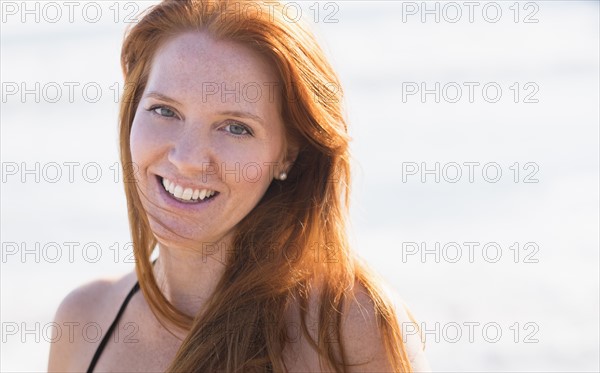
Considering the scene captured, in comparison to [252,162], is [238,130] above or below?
above

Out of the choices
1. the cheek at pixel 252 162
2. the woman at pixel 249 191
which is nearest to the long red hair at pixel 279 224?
the woman at pixel 249 191

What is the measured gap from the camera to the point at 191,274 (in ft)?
12.1

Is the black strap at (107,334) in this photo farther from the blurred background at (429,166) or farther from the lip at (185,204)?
the blurred background at (429,166)

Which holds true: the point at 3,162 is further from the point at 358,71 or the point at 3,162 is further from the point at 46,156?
the point at 358,71

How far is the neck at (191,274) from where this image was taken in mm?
3643

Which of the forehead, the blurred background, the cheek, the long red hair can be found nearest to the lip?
the cheek

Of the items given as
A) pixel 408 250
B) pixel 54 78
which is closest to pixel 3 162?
pixel 54 78

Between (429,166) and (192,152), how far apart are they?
6.80 metres

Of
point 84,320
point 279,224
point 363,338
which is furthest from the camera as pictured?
point 84,320

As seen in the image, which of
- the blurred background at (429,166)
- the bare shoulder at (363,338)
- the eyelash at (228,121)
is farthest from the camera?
the blurred background at (429,166)

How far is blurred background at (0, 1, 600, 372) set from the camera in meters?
6.93

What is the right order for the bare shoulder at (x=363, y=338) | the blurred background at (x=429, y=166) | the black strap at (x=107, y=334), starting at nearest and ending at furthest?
1. the bare shoulder at (x=363, y=338)
2. the black strap at (x=107, y=334)
3. the blurred background at (x=429, y=166)

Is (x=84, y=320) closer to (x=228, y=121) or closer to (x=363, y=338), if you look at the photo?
(x=228, y=121)

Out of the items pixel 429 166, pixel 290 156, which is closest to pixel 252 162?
pixel 290 156
